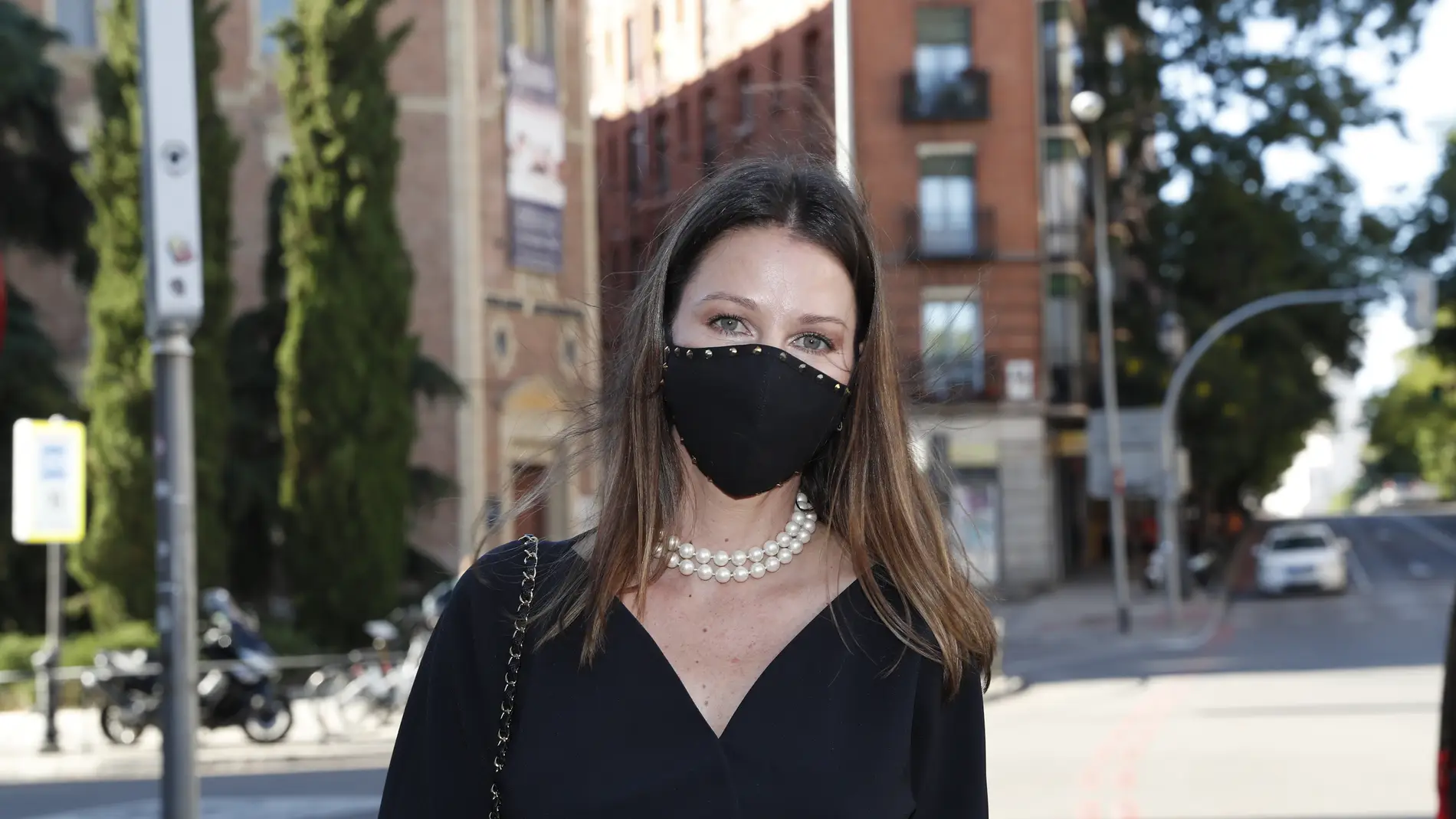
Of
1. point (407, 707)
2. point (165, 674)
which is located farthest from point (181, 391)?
point (407, 707)

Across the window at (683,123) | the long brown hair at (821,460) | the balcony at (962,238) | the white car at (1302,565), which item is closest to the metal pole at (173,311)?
the long brown hair at (821,460)

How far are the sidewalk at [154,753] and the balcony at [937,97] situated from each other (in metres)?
24.1

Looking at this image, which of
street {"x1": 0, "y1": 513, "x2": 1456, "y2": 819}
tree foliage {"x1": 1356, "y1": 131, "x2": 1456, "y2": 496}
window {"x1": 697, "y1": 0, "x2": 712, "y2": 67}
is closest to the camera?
street {"x1": 0, "y1": 513, "x2": 1456, "y2": 819}

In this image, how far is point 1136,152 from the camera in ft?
155

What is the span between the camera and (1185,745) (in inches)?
601

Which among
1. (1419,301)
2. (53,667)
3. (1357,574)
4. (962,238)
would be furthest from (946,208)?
(53,667)

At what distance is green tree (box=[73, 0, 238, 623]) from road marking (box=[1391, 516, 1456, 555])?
145ft

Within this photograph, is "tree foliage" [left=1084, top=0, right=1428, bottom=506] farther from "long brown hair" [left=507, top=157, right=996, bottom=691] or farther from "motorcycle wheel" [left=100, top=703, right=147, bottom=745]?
"long brown hair" [left=507, top=157, right=996, bottom=691]

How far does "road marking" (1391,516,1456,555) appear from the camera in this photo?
62250 millimetres

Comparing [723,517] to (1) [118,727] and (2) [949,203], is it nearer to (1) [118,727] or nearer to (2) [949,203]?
(1) [118,727]

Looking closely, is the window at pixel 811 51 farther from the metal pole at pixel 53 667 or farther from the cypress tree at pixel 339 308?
the metal pole at pixel 53 667

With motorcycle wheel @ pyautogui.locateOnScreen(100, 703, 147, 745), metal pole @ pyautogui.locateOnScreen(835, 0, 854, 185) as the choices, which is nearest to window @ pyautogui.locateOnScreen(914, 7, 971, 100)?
metal pole @ pyautogui.locateOnScreen(835, 0, 854, 185)

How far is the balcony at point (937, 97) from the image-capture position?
4019cm

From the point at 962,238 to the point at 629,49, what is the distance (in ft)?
36.6
